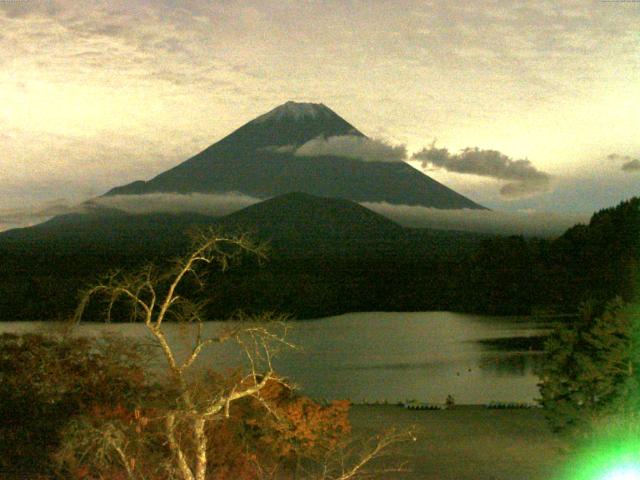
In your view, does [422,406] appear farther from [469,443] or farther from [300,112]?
[300,112]

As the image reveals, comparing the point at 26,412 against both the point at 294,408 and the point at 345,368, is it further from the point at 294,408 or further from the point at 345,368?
the point at 345,368

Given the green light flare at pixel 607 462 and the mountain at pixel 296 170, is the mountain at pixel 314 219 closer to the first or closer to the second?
the mountain at pixel 296 170

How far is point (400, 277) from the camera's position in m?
70.1

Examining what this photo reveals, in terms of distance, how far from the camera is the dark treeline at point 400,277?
176 ft

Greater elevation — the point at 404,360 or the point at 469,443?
the point at 469,443

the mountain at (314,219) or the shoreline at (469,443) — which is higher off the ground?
the mountain at (314,219)

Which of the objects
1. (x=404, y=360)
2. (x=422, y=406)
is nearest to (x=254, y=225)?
(x=404, y=360)

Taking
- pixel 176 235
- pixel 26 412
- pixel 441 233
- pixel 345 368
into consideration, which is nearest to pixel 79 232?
pixel 176 235

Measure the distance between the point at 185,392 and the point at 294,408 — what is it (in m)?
4.74

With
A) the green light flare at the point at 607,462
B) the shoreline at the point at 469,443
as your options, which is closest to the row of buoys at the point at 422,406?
the shoreline at the point at 469,443

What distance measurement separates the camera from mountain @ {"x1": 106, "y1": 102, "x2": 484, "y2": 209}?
9294 centimetres

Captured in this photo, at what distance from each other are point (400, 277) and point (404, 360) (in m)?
36.0

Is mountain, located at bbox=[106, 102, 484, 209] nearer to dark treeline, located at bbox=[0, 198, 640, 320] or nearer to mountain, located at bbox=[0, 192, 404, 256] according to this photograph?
mountain, located at bbox=[0, 192, 404, 256]

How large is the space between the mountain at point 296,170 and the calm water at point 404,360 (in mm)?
42824
